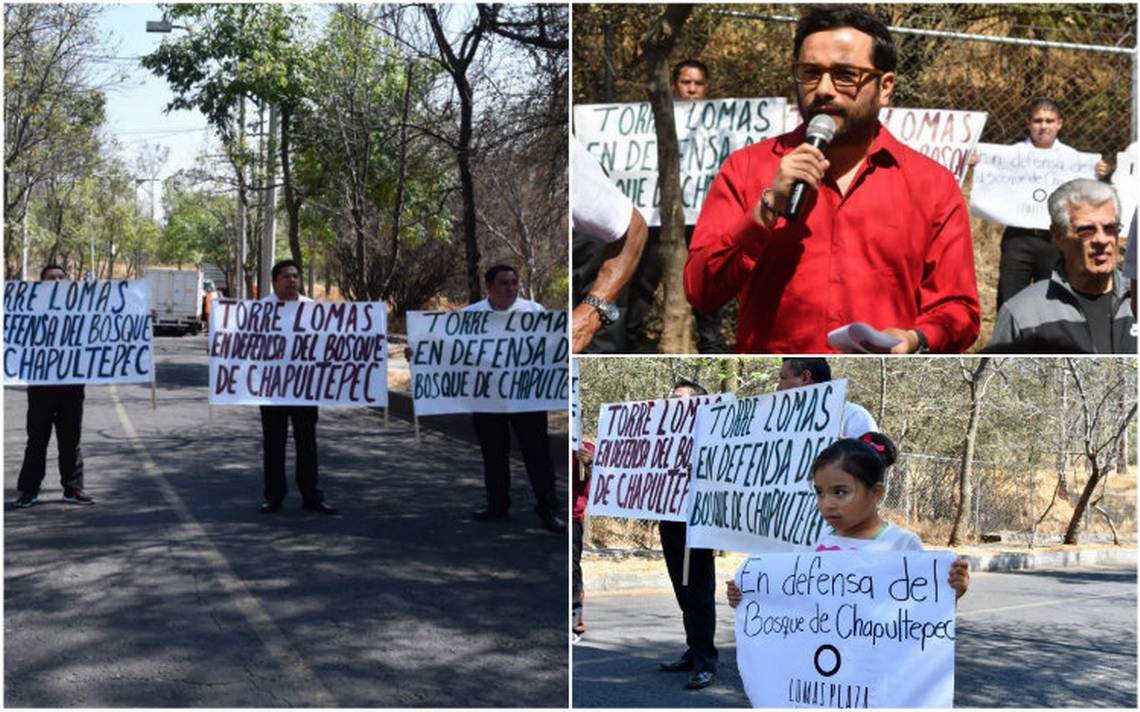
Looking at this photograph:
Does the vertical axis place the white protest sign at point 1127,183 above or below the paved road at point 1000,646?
above

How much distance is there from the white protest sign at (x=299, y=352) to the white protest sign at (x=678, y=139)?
6.16 metres

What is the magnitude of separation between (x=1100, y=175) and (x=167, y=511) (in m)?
7.67

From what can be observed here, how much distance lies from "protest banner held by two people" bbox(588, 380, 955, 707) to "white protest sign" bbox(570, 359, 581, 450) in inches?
5.9

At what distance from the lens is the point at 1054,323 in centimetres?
457

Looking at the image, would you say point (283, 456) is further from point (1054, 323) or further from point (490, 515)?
point (1054, 323)

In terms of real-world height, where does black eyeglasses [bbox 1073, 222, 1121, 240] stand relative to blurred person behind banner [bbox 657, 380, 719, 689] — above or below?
above

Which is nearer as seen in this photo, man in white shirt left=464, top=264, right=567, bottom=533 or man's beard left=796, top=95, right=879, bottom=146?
man's beard left=796, top=95, right=879, bottom=146

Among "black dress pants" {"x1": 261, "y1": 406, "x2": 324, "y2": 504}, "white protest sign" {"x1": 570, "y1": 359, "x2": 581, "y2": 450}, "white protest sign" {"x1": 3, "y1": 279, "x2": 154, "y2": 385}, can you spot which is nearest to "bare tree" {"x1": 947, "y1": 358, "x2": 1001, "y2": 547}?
"white protest sign" {"x1": 570, "y1": 359, "x2": 581, "y2": 450}

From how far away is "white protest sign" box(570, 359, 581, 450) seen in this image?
4.72 m

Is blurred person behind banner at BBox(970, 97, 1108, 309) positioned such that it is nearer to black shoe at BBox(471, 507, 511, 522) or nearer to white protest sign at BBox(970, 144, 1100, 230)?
white protest sign at BBox(970, 144, 1100, 230)

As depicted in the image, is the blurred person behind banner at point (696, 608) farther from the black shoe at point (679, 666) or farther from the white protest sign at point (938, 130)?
the white protest sign at point (938, 130)

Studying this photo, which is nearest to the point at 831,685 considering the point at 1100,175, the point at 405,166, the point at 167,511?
the point at 1100,175

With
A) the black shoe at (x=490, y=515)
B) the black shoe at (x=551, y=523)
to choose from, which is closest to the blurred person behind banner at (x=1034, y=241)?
the black shoe at (x=551, y=523)

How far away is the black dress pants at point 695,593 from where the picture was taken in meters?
5.12
